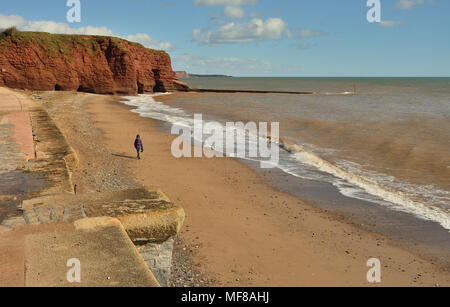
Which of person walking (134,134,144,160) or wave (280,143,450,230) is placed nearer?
wave (280,143,450,230)

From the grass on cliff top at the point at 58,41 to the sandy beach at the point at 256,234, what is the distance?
39455 mm

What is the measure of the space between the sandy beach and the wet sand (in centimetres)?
2

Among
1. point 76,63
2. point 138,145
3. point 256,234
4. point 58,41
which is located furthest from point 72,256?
point 58,41

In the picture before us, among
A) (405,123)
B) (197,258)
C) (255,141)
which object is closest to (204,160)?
(255,141)

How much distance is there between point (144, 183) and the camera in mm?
10820

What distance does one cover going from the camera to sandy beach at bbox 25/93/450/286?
239 inches

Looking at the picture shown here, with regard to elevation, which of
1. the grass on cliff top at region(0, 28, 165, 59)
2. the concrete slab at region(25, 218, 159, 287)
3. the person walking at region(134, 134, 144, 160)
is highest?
the grass on cliff top at region(0, 28, 165, 59)

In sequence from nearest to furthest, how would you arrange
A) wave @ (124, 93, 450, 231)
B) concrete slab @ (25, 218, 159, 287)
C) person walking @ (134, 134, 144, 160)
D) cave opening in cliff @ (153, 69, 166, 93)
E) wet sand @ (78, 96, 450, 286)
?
concrete slab @ (25, 218, 159, 287), wet sand @ (78, 96, 450, 286), wave @ (124, 93, 450, 231), person walking @ (134, 134, 144, 160), cave opening in cliff @ (153, 69, 166, 93)

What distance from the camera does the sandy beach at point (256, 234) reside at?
6.07m

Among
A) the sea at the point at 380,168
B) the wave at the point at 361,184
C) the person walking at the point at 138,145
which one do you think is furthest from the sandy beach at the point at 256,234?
the wave at the point at 361,184

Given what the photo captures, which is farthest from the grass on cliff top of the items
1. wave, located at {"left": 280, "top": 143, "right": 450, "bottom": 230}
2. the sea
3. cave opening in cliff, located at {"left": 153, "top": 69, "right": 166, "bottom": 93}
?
wave, located at {"left": 280, "top": 143, "right": 450, "bottom": 230}

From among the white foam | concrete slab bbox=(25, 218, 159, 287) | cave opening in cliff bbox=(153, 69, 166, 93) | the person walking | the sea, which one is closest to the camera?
concrete slab bbox=(25, 218, 159, 287)

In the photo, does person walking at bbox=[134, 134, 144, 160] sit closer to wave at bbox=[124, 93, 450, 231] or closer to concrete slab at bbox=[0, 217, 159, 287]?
wave at bbox=[124, 93, 450, 231]

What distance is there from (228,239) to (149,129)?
15.9m
